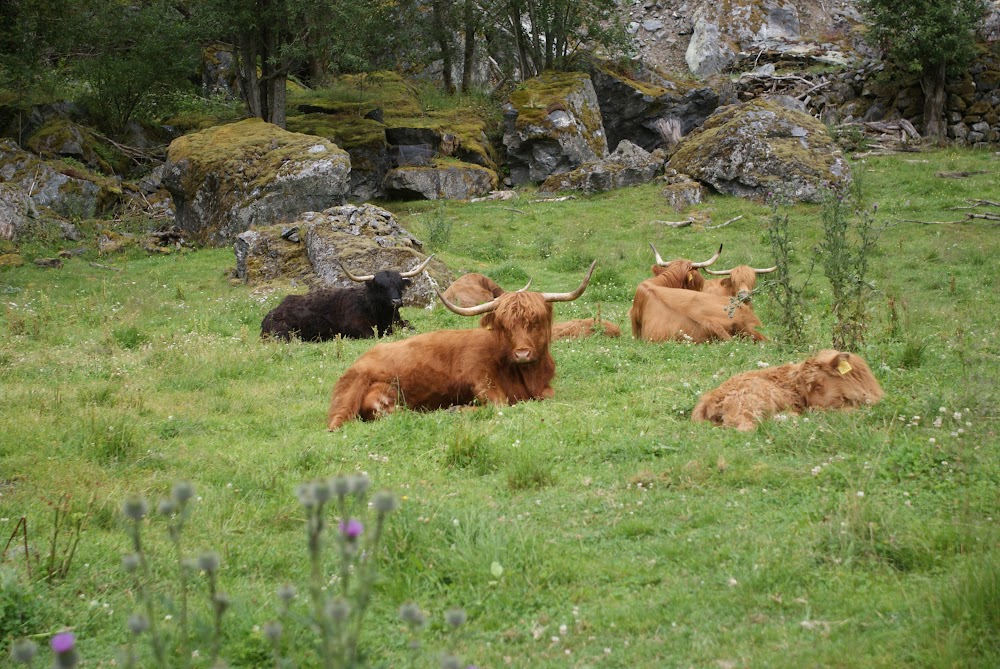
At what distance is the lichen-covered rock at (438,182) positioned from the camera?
25500 millimetres

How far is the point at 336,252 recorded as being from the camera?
16.2 m

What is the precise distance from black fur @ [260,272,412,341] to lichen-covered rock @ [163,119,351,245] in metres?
7.43

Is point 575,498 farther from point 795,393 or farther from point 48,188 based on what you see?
point 48,188

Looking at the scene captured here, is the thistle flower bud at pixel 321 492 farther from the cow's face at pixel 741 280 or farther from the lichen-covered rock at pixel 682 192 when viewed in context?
the lichen-covered rock at pixel 682 192

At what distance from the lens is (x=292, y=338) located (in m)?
12.3

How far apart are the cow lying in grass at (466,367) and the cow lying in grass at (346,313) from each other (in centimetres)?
453

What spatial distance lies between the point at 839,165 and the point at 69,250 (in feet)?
61.5

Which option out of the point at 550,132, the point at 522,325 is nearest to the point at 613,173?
the point at 550,132

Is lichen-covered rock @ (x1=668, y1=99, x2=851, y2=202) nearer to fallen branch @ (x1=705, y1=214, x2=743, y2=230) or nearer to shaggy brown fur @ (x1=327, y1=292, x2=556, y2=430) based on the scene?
fallen branch @ (x1=705, y1=214, x2=743, y2=230)

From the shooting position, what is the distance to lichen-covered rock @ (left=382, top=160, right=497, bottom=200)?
25500mm

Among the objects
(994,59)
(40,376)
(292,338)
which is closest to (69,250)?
(292,338)

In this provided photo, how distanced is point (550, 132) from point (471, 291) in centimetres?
1513

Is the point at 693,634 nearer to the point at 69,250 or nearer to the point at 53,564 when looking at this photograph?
the point at 53,564

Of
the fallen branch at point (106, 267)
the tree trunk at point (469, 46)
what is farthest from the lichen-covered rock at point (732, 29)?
the fallen branch at point (106, 267)
